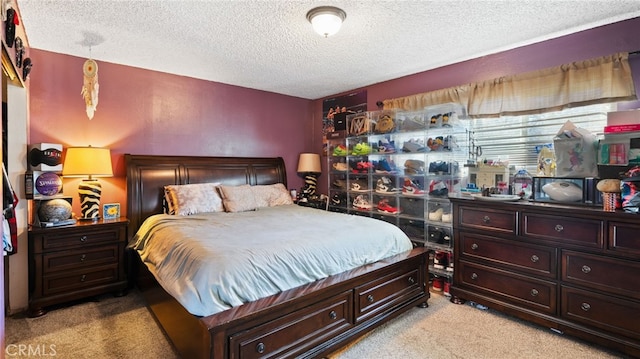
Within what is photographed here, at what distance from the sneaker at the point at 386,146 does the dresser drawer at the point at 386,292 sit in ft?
4.87

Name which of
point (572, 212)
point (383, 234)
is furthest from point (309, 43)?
point (572, 212)

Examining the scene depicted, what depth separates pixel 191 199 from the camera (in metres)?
3.41

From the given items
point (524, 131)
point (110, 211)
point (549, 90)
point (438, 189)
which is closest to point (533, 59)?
point (549, 90)

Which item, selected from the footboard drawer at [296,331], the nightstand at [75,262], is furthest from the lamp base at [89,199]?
the footboard drawer at [296,331]

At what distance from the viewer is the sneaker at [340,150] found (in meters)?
4.23

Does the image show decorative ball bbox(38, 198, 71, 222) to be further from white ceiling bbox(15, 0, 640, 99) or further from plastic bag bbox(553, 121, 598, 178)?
plastic bag bbox(553, 121, 598, 178)

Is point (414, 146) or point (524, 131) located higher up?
point (524, 131)

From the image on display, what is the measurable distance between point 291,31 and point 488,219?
92.2 inches

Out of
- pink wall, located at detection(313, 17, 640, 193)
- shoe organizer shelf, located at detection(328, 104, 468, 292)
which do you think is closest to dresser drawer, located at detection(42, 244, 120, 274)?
shoe organizer shelf, located at detection(328, 104, 468, 292)

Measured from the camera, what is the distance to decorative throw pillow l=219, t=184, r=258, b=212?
11.8ft

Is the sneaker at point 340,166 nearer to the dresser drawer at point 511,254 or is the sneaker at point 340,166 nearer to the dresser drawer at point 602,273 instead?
the dresser drawer at point 511,254

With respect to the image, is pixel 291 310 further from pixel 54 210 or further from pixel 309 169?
pixel 309 169

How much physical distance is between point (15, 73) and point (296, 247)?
2.31 meters

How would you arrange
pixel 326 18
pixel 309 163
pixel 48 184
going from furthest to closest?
pixel 309 163 → pixel 48 184 → pixel 326 18
